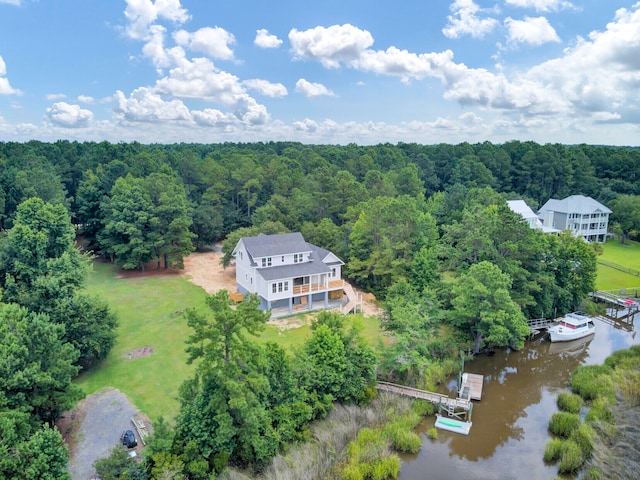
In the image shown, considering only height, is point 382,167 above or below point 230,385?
above

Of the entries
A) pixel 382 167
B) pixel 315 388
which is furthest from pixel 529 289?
pixel 382 167

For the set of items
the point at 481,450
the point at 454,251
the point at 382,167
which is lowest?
the point at 481,450

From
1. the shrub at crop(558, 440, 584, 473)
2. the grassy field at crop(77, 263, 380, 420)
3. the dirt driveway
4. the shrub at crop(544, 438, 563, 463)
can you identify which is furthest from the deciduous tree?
the dirt driveway

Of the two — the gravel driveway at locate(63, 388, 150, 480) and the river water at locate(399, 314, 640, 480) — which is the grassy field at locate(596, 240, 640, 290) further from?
the gravel driveway at locate(63, 388, 150, 480)

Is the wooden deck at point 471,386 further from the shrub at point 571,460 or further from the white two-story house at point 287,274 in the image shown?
the white two-story house at point 287,274

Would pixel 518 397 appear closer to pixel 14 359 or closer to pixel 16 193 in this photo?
pixel 14 359

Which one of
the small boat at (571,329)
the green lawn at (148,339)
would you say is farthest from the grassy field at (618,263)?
the green lawn at (148,339)

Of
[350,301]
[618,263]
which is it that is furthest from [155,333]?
[618,263]
